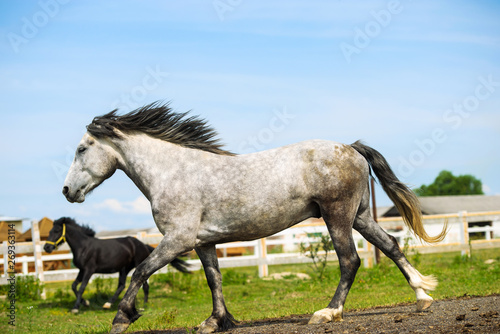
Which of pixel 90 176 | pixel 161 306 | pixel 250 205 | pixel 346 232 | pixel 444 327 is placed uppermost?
pixel 90 176

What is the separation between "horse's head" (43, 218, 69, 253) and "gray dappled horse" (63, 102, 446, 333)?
730 centimetres

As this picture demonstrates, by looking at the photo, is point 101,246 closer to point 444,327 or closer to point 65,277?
point 65,277

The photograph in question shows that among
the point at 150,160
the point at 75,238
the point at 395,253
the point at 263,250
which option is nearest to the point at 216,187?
the point at 150,160

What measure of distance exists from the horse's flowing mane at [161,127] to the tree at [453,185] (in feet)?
208

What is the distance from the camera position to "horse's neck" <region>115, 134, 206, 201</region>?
5789 mm

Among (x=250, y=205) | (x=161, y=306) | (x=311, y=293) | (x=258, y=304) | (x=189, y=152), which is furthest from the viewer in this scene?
(x=161, y=306)

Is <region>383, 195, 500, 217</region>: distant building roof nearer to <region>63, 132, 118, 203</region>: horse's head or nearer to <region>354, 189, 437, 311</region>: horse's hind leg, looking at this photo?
<region>354, 189, 437, 311</region>: horse's hind leg

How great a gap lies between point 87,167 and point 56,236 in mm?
7434

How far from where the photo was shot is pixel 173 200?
558 centimetres

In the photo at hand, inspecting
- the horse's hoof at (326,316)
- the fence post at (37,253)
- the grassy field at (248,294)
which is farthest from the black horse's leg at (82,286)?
the horse's hoof at (326,316)

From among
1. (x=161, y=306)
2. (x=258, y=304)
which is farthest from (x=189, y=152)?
(x=161, y=306)

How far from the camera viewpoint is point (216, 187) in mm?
5602

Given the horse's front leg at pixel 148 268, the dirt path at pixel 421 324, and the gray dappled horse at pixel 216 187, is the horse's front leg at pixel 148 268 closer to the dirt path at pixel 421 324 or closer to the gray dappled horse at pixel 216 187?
the gray dappled horse at pixel 216 187

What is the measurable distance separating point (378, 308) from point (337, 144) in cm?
278
